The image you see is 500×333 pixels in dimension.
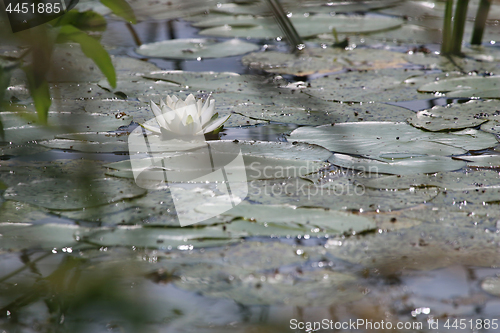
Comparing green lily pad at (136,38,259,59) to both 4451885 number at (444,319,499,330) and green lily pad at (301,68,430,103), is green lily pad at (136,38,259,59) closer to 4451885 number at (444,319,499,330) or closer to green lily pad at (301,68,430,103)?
green lily pad at (301,68,430,103)

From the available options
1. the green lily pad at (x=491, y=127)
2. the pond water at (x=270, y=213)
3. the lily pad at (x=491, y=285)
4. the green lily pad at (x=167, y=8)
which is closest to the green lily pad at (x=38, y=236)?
the pond water at (x=270, y=213)

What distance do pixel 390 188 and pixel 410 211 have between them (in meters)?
0.14

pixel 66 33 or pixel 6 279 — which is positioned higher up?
pixel 66 33

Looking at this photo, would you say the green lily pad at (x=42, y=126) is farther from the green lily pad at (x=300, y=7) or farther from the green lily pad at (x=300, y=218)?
the green lily pad at (x=300, y=7)

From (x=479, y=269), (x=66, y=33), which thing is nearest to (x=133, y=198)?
(x=66, y=33)

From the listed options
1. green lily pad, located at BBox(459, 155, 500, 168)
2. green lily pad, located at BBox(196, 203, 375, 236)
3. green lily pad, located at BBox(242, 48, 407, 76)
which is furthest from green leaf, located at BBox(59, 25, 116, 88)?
green lily pad, located at BBox(242, 48, 407, 76)

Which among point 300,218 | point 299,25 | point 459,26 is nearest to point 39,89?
point 300,218

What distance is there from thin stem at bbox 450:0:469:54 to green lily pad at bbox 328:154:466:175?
143 cm

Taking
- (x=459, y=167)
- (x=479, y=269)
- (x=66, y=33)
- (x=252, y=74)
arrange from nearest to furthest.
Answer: (x=66, y=33) → (x=479, y=269) → (x=459, y=167) → (x=252, y=74)

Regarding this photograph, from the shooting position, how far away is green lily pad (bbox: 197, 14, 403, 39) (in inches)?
132

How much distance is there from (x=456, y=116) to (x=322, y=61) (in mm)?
947

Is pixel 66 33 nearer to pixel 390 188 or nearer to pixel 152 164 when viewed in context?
pixel 152 164

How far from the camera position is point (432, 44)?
10.2 ft

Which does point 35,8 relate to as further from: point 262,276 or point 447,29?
point 447,29
